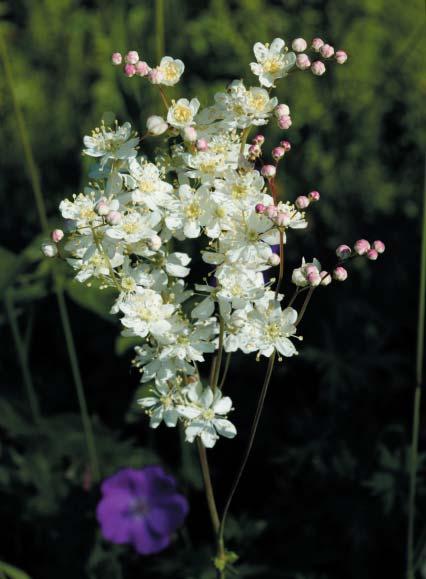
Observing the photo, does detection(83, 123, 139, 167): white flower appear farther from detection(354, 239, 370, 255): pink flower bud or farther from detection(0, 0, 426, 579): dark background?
detection(0, 0, 426, 579): dark background

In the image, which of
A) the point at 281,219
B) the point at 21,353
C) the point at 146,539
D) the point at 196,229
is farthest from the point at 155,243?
the point at 146,539

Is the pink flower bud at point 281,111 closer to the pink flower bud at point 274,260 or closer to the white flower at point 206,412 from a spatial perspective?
the pink flower bud at point 274,260

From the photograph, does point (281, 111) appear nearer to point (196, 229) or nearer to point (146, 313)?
point (196, 229)

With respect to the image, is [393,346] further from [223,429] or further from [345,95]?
[223,429]

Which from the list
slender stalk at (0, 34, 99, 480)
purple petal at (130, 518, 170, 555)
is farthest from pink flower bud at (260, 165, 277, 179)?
purple petal at (130, 518, 170, 555)

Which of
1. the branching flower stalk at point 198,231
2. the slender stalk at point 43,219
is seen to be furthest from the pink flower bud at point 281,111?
the slender stalk at point 43,219

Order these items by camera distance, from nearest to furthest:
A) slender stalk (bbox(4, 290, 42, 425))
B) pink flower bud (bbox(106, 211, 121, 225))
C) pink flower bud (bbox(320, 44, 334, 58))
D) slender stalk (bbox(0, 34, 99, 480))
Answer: pink flower bud (bbox(106, 211, 121, 225))
pink flower bud (bbox(320, 44, 334, 58))
slender stalk (bbox(0, 34, 99, 480))
slender stalk (bbox(4, 290, 42, 425))
